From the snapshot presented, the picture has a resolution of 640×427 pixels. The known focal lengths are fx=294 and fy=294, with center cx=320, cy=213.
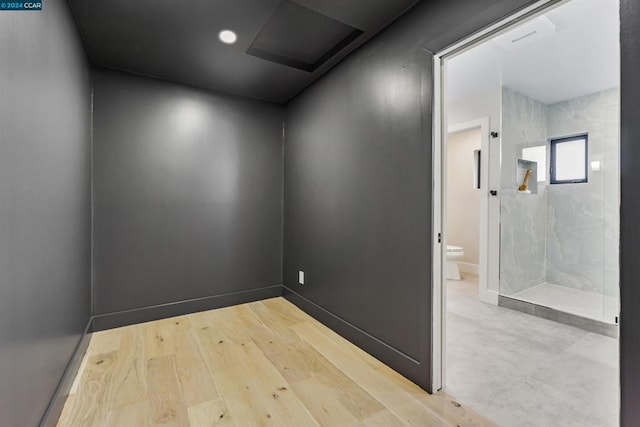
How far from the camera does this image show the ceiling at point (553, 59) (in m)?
2.14

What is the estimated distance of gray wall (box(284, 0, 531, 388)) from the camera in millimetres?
1747

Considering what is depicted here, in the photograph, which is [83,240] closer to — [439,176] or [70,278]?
[70,278]

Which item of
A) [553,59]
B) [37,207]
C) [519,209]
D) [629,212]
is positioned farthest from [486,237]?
[37,207]

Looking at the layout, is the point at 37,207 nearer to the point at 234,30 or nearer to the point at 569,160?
the point at 234,30

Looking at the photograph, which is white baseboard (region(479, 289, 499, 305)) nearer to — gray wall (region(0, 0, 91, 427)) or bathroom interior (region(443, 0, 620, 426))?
bathroom interior (region(443, 0, 620, 426))

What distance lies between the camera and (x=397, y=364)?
1915 millimetres

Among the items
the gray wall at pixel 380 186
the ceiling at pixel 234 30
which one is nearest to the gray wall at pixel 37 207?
the ceiling at pixel 234 30

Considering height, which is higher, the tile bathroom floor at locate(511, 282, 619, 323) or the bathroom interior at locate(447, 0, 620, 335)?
the bathroom interior at locate(447, 0, 620, 335)

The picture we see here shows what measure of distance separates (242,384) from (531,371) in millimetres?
1891

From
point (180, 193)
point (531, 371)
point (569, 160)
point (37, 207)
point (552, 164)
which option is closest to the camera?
point (37, 207)

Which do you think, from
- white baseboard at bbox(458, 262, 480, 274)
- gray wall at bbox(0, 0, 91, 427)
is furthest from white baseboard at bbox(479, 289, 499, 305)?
gray wall at bbox(0, 0, 91, 427)

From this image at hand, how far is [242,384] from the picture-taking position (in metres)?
1.80

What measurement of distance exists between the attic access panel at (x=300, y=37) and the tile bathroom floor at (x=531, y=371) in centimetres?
244

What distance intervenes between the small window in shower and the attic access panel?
3.24 metres
